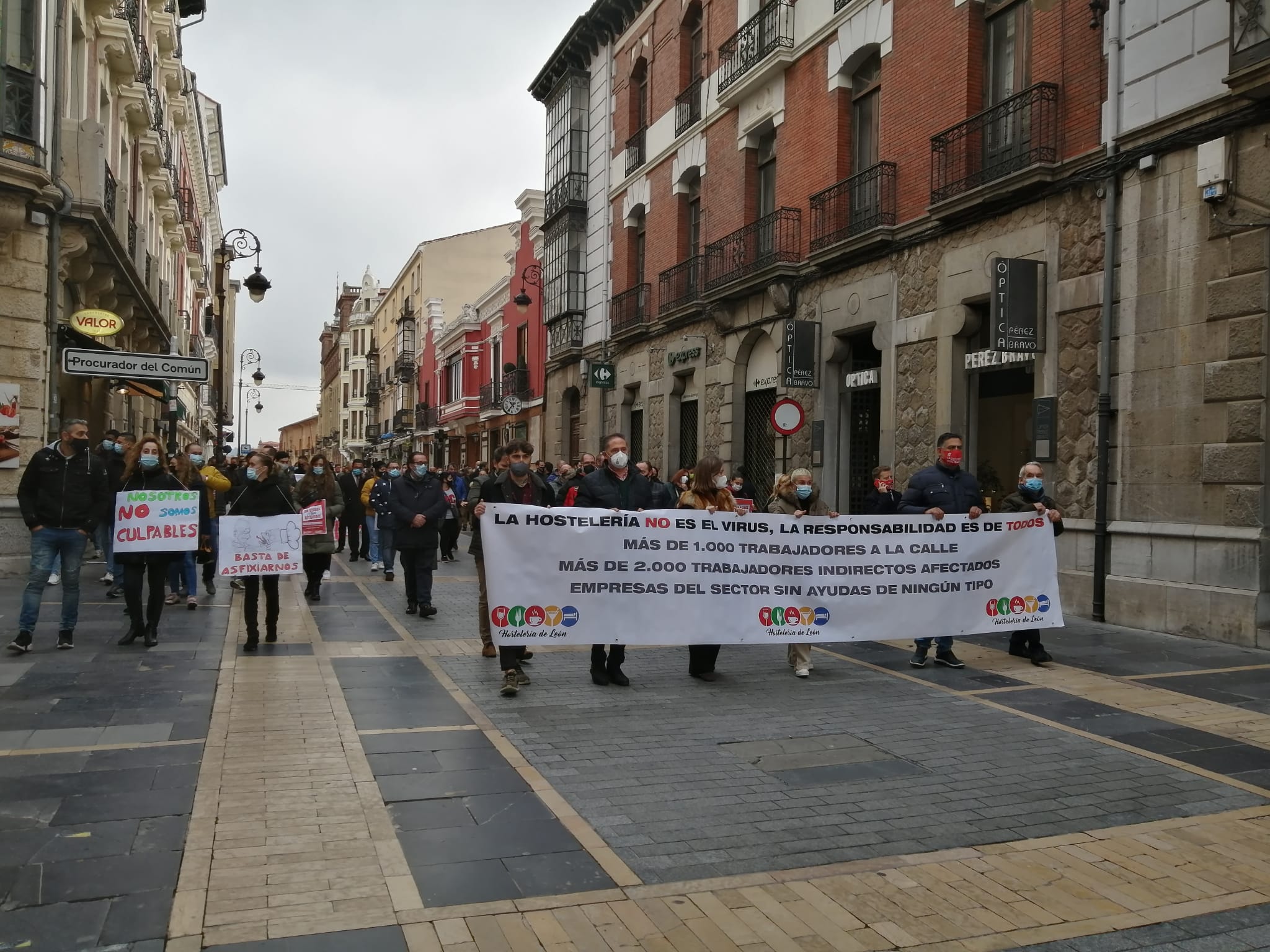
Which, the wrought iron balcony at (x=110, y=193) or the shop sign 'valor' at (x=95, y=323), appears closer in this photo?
the shop sign 'valor' at (x=95, y=323)

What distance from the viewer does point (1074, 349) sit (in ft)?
40.0

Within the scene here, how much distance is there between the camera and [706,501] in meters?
8.50

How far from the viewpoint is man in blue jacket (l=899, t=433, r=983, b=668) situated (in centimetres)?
888

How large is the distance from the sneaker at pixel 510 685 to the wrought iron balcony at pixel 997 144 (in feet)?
29.9

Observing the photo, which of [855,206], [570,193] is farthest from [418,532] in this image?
[570,193]

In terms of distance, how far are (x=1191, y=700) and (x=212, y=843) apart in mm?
6674

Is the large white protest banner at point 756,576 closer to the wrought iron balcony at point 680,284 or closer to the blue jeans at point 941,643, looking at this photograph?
the blue jeans at point 941,643

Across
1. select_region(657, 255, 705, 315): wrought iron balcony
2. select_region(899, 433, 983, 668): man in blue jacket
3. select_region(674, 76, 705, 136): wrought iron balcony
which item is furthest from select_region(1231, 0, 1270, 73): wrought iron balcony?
select_region(674, 76, 705, 136): wrought iron balcony

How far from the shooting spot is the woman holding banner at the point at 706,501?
329 inches

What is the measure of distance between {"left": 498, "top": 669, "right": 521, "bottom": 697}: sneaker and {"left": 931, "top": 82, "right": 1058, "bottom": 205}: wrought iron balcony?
29.9 feet

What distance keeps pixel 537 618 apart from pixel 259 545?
3.48m

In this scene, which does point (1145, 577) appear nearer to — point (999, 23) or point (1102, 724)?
point (1102, 724)

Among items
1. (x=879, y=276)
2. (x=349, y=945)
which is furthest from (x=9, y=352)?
(x=349, y=945)

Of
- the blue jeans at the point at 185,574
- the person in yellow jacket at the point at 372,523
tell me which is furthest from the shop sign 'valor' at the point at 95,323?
the blue jeans at the point at 185,574
